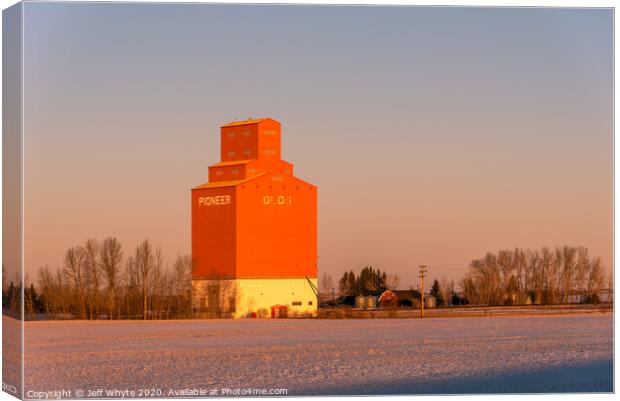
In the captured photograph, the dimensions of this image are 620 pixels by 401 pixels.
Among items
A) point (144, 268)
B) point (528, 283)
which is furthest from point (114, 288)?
point (528, 283)

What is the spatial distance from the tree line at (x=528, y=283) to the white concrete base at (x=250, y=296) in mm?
6969

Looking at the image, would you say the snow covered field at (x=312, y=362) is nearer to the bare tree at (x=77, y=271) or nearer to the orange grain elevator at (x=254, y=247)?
the bare tree at (x=77, y=271)

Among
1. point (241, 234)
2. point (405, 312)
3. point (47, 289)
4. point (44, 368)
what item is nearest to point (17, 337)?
point (44, 368)

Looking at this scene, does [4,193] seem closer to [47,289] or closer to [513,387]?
[513,387]

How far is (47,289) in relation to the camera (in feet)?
108

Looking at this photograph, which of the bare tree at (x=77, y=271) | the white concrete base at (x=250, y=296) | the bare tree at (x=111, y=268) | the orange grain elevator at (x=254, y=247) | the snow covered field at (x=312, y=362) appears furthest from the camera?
the white concrete base at (x=250, y=296)

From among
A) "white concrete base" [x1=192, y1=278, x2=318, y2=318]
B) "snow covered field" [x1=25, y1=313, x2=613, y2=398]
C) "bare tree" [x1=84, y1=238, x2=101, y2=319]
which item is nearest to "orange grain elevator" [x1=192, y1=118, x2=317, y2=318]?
"white concrete base" [x1=192, y1=278, x2=318, y2=318]

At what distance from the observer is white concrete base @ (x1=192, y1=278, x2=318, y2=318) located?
1507 inches

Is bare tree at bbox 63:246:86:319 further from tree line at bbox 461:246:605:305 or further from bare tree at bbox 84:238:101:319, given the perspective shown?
tree line at bbox 461:246:605:305

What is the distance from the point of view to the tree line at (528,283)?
1772 inches

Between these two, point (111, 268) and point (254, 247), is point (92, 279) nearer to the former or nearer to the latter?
point (111, 268)

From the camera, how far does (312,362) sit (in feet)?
66.5

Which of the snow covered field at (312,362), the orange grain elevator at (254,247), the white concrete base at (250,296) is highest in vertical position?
the orange grain elevator at (254,247)

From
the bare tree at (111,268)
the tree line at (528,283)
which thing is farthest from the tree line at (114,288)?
the tree line at (528,283)
